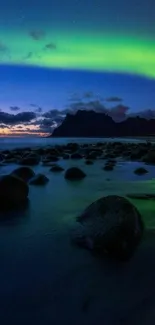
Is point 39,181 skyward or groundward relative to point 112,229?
groundward

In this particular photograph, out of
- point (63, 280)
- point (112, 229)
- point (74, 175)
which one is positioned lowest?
point (74, 175)

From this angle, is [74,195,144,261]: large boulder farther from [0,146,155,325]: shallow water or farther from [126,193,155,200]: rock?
[126,193,155,200]: rock

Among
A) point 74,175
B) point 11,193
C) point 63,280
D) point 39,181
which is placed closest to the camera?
point 63,280

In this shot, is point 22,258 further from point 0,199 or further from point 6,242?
point 0,199

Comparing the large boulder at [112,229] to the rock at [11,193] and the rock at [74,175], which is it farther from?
the rock at [74,175]

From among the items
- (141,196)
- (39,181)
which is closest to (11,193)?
(141,196)

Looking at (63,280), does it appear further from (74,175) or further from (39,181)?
(74,175)

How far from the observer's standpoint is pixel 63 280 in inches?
155

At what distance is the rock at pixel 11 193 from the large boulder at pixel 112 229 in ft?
8.55

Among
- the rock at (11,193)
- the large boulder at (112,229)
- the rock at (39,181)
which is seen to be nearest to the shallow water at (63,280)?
the large boulder at (112,229)

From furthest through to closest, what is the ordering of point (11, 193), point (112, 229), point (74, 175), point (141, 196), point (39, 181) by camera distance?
point (74, 175) → point (39, 181) → point (141, 196) → point (11, 193) → point (112, 229)

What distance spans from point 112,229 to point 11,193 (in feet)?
11.9

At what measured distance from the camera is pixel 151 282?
12.6 feet

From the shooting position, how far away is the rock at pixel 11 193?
26.0ft
